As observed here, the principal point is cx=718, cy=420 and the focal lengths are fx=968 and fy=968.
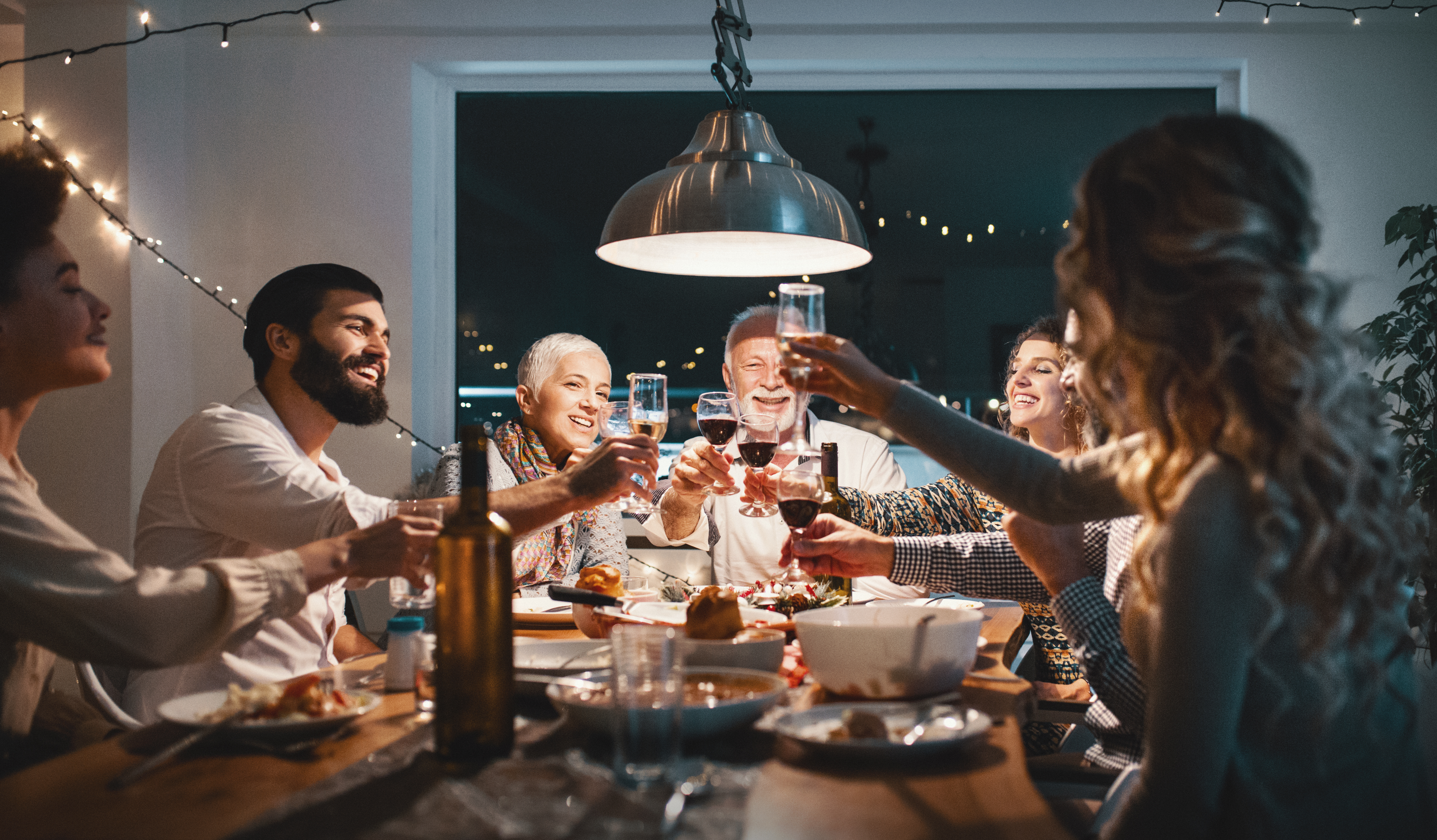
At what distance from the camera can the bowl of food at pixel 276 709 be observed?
1087mm

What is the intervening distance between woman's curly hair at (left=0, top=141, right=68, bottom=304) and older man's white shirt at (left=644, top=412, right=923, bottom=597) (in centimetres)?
198

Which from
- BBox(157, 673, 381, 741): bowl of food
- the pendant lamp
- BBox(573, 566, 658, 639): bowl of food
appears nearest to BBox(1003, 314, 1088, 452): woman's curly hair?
the pendant lamp

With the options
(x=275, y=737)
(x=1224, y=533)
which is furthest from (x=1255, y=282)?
(x=275, y=737)

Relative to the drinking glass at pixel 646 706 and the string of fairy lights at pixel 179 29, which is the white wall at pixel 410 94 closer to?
the string of fairy lights at pixel 179 29

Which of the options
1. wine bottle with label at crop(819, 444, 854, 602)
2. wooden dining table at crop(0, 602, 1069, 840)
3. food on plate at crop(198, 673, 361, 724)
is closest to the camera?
wooden dining table at crop(0, 602, 1069, 840)

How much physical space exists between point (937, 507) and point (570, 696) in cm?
182

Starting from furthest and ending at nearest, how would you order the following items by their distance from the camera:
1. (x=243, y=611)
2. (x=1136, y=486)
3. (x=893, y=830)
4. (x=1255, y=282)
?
(x=243, y=611)
(x=1136, y=486)
(x=1255, y=282)
(x=893, y=830)

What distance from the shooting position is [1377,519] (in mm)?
968

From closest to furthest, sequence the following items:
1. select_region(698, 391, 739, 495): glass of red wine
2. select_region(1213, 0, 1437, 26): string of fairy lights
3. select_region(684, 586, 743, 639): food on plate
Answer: select_region(684, 586, 743, 639): food on plate, select_region(698, 391, 739, 495): glass of red wine, select_region(1213, 0, 1437, 26): string of fairy lights

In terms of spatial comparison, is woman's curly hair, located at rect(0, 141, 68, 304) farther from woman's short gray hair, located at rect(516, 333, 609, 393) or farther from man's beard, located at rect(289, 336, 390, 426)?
woman's short gray hair, located at rect(516, 333, 609, 393)

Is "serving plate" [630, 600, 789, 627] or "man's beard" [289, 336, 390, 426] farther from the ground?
"man's beard" [289, 336, 390, 426]

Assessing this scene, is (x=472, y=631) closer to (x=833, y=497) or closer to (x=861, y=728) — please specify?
(x=861, y=728)

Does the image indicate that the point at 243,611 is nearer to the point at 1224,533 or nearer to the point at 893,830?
the point at 893,830

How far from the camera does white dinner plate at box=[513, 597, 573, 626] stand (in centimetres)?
195
